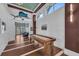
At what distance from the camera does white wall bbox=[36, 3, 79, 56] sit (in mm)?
2312

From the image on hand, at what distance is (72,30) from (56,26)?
399 millimetres

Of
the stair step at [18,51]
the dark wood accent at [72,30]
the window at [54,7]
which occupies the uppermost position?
the window at [54,7]

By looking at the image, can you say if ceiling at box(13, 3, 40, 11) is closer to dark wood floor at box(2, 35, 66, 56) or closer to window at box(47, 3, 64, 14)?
window at box(47, 3, 64, 14)

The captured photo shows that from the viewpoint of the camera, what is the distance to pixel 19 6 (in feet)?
7.41

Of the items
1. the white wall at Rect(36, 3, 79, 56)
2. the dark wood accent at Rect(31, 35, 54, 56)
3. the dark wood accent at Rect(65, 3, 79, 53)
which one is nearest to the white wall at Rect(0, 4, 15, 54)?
the white wall at Rect(36, 3, 79, 56)

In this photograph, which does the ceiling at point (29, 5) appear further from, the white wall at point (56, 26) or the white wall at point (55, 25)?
the white wall at point (55, 25)

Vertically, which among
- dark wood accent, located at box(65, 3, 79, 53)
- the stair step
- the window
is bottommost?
the stair step

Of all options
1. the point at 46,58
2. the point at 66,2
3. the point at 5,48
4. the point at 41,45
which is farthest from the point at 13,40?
the point at 66,2

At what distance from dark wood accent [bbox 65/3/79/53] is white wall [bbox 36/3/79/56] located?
0.09m

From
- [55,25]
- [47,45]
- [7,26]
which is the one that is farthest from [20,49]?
[55,25]

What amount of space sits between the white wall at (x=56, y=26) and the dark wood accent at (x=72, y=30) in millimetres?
91

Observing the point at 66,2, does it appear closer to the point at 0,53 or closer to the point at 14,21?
the point at 14,21

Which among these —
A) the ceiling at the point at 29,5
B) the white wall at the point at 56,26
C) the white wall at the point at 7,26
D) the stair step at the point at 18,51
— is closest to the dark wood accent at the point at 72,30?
the white wall at the point at 56,26

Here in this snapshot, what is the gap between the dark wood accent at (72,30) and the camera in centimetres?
227
